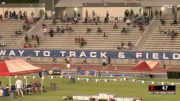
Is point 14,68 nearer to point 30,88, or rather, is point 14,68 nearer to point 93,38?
point 30,88

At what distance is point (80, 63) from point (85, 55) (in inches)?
46.8

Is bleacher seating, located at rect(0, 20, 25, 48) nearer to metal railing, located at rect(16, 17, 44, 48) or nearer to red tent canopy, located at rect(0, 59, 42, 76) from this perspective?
metal railing, located at rect(16, 17, 44, 48)

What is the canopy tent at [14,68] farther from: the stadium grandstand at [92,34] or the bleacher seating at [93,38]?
the bleacher seating at [93,38]

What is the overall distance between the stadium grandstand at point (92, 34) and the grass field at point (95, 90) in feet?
36.0

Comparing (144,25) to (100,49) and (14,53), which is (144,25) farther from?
(14,53)

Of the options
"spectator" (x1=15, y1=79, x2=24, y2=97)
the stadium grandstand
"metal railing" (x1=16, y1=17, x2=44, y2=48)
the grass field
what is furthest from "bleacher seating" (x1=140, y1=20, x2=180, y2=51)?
"spectator" (x1=15, y1=79, x2=24, y2=97)

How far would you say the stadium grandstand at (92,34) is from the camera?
81000 mm

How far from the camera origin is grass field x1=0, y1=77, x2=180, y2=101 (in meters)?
48.7

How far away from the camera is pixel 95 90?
54.9m

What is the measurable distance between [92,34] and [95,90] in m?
34.0

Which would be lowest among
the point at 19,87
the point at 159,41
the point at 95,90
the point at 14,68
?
the point at 95,90

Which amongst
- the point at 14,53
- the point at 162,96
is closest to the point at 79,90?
the point at 162,96

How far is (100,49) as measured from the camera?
275 feet

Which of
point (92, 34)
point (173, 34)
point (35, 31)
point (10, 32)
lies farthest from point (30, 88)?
point (10, 32)
